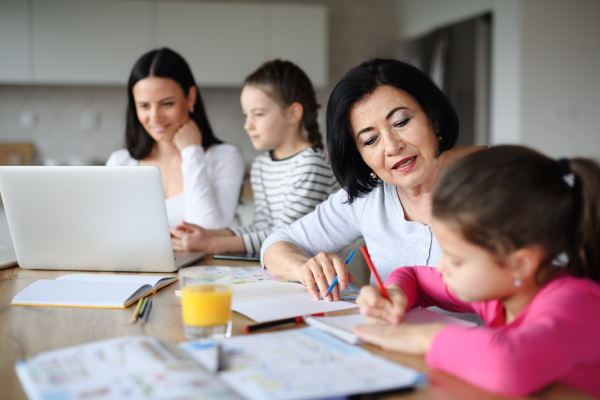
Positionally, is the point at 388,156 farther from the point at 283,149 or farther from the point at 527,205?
the point at 283,149

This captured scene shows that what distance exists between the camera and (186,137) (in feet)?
6.79

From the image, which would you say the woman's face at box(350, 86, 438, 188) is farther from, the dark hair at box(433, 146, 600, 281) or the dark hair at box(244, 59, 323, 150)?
the dark hair at box(244, 59, 323, 150)

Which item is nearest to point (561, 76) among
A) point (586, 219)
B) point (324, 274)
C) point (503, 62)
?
point (503, 62)

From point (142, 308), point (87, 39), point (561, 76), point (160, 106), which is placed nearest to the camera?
point (142, 308)

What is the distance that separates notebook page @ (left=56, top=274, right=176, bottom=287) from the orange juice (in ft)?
1.21

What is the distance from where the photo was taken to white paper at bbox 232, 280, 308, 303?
3.27 feet

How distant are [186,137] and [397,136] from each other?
44.5 inches

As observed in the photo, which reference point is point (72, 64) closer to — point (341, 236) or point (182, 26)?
point (182, 26)

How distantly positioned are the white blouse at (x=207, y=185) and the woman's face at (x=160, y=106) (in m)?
0.14

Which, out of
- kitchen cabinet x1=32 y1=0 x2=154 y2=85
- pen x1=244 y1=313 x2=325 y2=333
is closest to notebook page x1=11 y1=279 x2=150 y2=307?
pen x1=244 y1=313 x2=325 y2=333

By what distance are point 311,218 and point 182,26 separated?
2.80 m

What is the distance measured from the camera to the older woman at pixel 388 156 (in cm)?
117

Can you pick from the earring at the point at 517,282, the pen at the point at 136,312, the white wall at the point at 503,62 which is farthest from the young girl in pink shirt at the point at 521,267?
the white wall at the point at 503,62

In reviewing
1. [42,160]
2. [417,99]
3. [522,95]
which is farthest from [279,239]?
[42,160]
